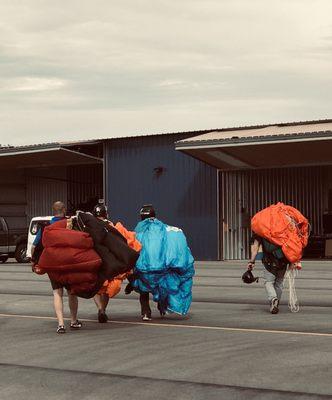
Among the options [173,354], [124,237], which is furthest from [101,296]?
[173,354]

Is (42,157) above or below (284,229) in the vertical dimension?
above

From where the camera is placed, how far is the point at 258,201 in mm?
36562

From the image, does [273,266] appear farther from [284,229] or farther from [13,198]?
[13,198]

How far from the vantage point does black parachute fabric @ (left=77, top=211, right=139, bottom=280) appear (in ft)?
38.3

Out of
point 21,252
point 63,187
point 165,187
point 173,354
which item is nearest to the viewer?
point 173,354

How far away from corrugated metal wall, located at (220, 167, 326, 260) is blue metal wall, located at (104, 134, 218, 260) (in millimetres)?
451

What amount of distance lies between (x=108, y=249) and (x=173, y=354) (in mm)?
2492

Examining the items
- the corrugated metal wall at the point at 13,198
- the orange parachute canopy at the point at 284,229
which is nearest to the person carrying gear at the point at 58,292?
the orange parachute canopy at the point at 284,229

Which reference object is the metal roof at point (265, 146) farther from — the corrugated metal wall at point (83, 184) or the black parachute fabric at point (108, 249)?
the black parachute fabric at point (108, 249)

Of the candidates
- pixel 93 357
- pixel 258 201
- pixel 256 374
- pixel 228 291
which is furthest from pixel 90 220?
pixel 258 201

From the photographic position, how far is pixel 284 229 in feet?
45.3

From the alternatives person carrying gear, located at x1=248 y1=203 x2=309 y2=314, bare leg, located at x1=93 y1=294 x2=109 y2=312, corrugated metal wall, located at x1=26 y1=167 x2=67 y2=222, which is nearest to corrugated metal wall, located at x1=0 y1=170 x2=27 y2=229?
corrugated metal wall, located at x1=26 y1=167 x2=67 y2=222

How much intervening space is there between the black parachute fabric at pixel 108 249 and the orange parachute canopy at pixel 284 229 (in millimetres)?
2588

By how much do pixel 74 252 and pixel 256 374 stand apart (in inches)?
151
